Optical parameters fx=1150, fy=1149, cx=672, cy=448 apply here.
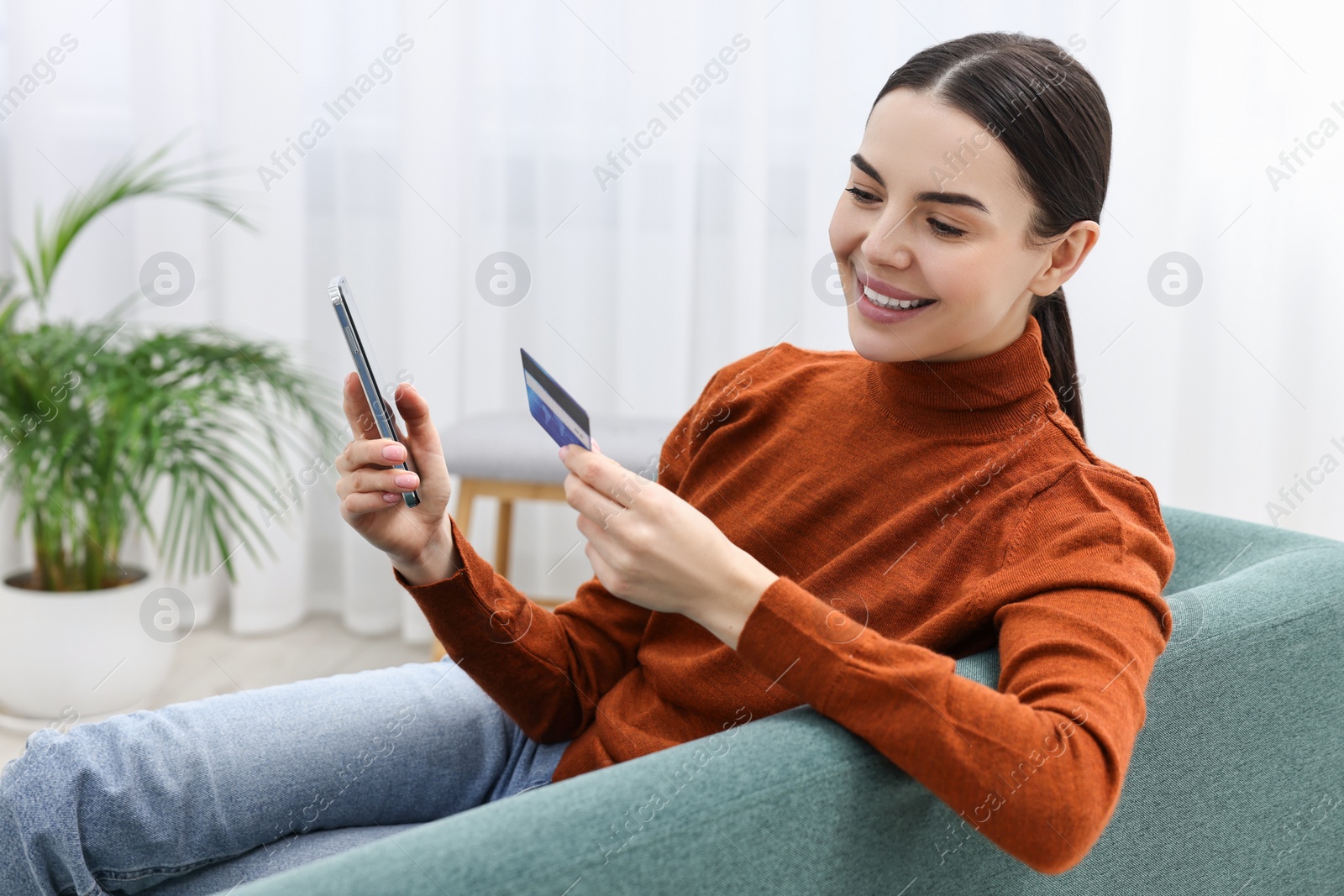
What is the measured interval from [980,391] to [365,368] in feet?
1.76

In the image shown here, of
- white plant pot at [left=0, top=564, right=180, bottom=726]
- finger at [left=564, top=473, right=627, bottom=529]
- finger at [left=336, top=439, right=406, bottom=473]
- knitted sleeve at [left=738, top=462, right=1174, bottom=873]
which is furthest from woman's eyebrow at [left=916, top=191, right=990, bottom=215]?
white plant pot at [left=0, top=564, right=180, bottom=726]

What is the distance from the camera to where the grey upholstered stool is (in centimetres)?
225

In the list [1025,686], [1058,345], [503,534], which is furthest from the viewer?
[503,534]

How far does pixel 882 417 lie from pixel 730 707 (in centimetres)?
32

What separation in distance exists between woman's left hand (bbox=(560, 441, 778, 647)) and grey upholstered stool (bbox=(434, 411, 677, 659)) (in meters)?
1.35

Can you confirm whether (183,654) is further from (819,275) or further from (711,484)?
(711,484)

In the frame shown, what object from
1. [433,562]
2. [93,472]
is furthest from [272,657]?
[433,562]

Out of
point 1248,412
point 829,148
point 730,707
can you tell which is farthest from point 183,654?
point 1248,412

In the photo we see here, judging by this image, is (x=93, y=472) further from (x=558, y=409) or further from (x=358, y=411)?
(x=558, y=409)

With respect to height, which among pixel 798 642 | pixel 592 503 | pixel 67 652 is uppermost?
pixel 592 503

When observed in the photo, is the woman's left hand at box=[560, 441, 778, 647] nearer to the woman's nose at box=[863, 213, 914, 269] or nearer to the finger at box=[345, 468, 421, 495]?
the finger at box=[345, 468, 421, 495]

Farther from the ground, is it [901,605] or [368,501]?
[368,501]

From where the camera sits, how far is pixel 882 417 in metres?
1.10

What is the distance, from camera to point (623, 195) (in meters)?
2.68
